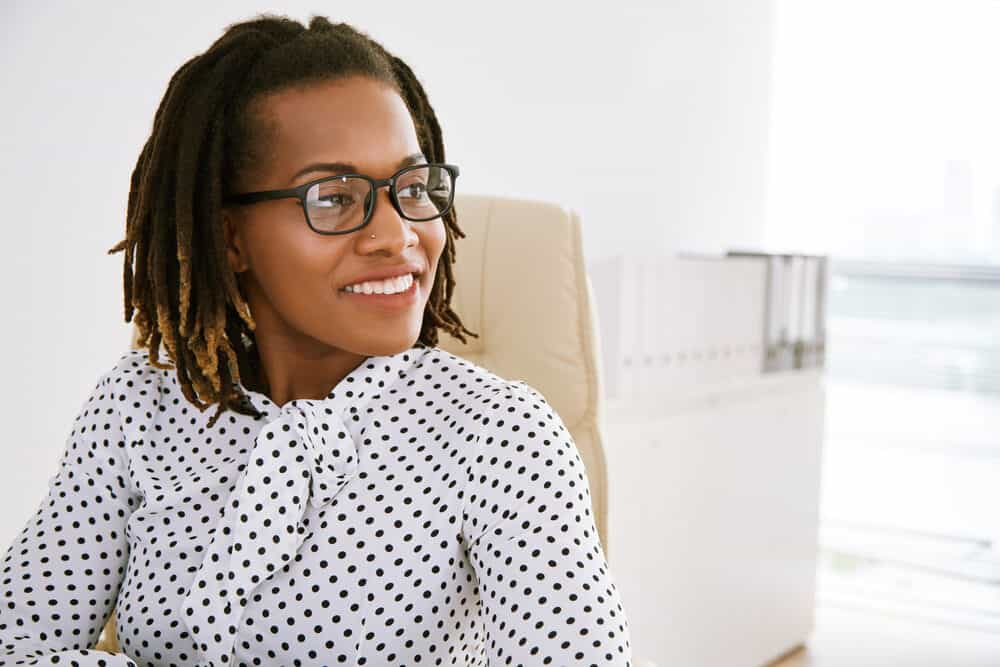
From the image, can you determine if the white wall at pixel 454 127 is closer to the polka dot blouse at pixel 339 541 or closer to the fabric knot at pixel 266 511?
the polka dot blouse at pixel 339 541

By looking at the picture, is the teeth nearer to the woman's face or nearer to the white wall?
the woman's face

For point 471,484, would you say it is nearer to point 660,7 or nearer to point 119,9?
point 119,9

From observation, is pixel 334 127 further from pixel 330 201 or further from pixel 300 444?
pixel 300 444

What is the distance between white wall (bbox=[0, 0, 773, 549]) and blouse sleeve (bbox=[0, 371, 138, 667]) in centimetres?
51

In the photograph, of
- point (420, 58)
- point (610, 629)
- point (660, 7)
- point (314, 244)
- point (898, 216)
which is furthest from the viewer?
point (898, 216)

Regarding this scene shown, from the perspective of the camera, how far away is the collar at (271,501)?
0.82 meters

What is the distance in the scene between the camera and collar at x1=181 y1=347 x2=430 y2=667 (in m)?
0.82

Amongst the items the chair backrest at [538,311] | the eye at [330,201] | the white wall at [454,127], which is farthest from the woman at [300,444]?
the white wall at [454,127]

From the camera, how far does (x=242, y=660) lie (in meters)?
0.85

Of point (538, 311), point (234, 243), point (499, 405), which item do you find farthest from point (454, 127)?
point (499, 405)

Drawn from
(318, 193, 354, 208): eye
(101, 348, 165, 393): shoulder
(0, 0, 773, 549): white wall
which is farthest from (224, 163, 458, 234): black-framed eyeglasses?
(0, 0, 773, 549): white wall

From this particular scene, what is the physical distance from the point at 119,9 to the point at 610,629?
116 centimetres

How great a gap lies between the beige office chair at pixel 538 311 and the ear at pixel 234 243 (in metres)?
0.40

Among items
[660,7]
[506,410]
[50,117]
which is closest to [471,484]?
[506,410]
